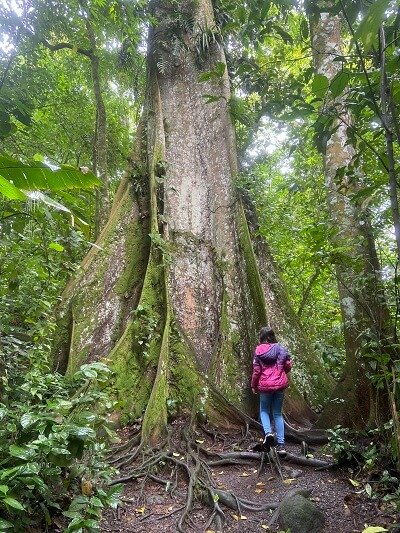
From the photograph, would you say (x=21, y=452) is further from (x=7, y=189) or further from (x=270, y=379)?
(x=270, y=379)

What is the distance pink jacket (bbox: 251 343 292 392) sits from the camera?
4.21 m

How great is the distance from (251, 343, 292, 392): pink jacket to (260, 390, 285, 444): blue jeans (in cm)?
8

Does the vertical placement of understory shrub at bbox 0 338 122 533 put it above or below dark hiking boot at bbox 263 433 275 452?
above

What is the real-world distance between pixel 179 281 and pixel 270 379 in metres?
1.71

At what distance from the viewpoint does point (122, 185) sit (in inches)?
245

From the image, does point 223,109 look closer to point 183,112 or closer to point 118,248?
point 183,112

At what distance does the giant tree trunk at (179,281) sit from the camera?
4.57 meters

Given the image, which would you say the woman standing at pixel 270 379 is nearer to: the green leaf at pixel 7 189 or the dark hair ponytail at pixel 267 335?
the dark hair ponytail at pixel 267 335

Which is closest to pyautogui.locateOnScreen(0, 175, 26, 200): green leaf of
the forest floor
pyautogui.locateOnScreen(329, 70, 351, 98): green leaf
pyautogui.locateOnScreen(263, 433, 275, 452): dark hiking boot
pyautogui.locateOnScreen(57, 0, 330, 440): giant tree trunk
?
pyautogui.locateOnScreen(329, 70, 351, 98): green leaf

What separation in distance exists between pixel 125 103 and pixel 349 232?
8483 mm

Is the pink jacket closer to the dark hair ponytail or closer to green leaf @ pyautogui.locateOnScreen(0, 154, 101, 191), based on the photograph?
the dark hair ponytail

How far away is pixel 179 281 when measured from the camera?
5.33 m

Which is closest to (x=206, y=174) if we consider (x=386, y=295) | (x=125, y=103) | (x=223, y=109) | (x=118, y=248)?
(x=223, y=109)

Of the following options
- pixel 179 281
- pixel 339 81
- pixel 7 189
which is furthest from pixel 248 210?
pixel 7 189
